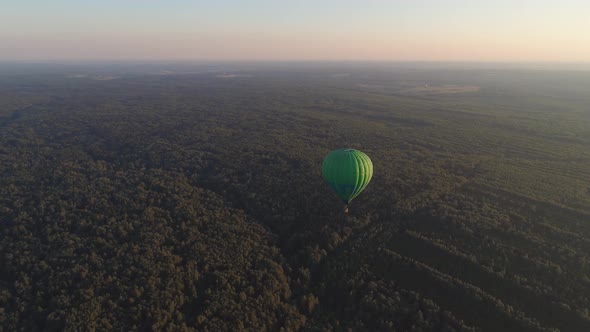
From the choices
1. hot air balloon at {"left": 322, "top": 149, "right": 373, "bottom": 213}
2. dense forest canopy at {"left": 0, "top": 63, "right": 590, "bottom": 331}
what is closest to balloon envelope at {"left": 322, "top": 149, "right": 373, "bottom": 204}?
hot air balloon at {"left": 322, "top": 149, "right": 373, "bottom": 213}

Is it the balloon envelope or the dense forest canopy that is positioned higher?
the balloon envelope

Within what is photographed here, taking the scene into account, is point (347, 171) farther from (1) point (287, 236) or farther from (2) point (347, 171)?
(1) point (287, 236)

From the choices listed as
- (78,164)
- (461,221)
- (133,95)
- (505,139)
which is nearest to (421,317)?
(461,221)

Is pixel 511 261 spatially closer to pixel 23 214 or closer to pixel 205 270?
pixel 205 270

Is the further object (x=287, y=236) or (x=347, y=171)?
(x=287, y=236)

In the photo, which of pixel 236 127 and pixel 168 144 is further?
pixel 236 127

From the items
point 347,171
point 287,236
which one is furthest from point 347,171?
point 287,236

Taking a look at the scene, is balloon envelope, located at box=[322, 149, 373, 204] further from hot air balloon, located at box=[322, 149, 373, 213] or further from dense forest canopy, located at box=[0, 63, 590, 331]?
dense forest canopy, located at box=[0, 63, 590, 331]
